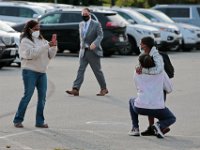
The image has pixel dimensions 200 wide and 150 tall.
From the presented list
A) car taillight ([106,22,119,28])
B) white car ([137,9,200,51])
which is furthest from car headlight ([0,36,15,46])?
white car ([137,9,200,51])

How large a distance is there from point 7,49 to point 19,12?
10.3 meters

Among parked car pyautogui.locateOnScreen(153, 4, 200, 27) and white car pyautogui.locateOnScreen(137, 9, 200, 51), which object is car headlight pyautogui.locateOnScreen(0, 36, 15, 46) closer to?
white car pyautogui.locateOnScreen(137, 9, 200, 51)

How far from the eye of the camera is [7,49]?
2184 centimetres

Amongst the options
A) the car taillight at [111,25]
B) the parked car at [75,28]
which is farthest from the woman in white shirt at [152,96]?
the car taillight at [111,25]

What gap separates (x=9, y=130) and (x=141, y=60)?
223 centimetres

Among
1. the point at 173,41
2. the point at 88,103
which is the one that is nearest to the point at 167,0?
the point at 173,41

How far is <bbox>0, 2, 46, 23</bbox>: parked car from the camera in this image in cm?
3148

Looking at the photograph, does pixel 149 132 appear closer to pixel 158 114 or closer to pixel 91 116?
pixel 158 114

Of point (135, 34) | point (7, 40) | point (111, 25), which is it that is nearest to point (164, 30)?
point (135, 34)

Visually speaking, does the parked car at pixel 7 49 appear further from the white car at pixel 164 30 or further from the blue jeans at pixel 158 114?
the blue jeans at pixel 158 114

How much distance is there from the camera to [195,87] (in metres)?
18.3

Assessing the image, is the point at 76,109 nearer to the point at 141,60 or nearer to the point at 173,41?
the point at 141,60

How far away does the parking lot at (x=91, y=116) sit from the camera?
10.4 m

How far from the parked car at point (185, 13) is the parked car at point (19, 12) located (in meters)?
8.93
